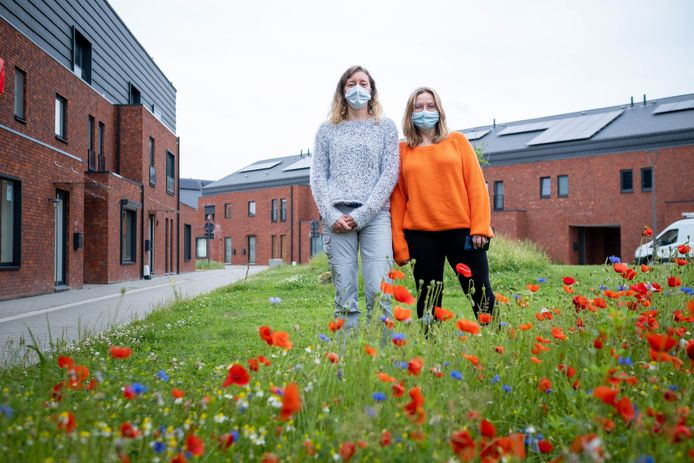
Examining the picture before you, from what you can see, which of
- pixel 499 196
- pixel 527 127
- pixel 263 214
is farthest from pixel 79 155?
pixel 263 214

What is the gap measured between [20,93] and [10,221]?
9.31 feet

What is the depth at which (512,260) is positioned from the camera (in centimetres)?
1372

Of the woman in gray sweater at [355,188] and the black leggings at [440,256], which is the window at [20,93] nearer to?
the woman in gray sweater at [355,188]

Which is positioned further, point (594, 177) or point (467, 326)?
point (594, 177)

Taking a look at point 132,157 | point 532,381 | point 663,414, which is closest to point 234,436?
point 663,414

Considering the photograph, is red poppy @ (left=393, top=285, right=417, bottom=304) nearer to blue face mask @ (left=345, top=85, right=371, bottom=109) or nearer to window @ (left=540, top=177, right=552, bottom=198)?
blue face mask @ (left=345, top=85, right=371, bottom=109)

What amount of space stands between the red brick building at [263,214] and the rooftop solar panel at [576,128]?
16.5m

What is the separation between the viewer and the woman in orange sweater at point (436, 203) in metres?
4.12

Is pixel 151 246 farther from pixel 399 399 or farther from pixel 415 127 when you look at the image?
pixel 399 399

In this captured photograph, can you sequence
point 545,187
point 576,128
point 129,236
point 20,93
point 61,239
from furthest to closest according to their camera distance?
point 545,187
point 576,128
point 129,236
point 61,239
point 20,93

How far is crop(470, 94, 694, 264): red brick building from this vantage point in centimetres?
2777

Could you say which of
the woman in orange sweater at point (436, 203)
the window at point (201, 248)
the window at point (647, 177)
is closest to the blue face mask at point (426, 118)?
the woman in orange sweater at point (436, 203)

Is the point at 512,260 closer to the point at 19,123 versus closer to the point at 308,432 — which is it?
the point at 19,123

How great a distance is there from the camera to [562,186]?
103 feet
